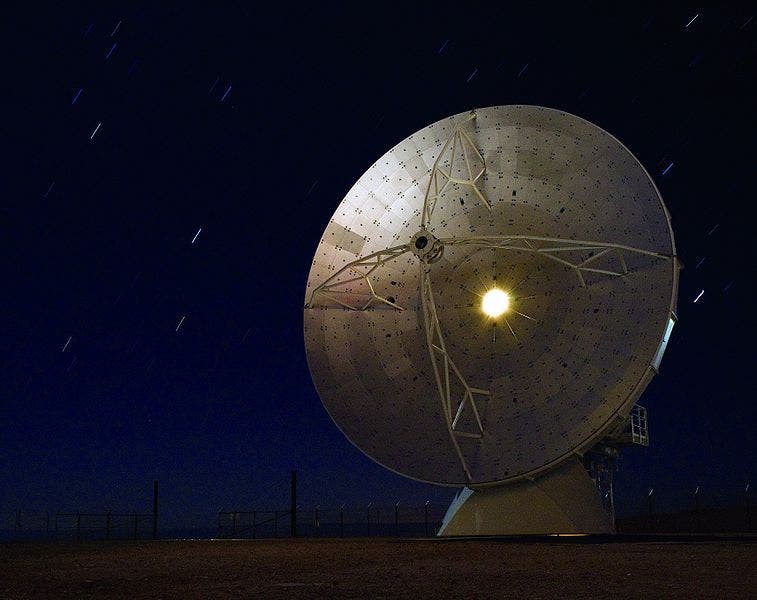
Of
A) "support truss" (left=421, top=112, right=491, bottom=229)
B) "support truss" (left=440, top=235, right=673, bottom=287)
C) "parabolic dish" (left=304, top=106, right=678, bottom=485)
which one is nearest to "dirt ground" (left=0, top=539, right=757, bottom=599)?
"parabolic dish" (left=304, top=106, right=678, bottom=485)

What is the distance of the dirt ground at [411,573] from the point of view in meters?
8.58

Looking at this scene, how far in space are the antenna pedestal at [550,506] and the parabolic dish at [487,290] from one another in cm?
100

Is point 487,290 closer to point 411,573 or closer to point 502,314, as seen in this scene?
point 502,314

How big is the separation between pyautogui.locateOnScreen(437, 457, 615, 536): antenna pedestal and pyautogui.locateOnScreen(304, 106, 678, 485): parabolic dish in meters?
1.00

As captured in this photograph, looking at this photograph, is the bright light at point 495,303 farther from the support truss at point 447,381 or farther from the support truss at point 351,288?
the support truss at point 351,288

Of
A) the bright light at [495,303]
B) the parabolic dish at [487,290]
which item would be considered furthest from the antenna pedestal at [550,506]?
the bright light at [495,303]

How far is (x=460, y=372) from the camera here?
20844 millimetres

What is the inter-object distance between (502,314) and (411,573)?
11.0m

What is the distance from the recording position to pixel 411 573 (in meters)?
10.7

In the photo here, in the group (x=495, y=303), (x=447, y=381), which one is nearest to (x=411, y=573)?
(x=447, y=381)

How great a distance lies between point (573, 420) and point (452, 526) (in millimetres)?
4893

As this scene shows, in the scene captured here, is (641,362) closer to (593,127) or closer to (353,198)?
(593,127)

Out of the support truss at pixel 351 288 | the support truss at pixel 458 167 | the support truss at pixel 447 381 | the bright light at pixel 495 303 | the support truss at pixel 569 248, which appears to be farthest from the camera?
the support truss at pixel 351 288

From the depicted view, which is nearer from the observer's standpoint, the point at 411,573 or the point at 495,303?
the point at 411,573
